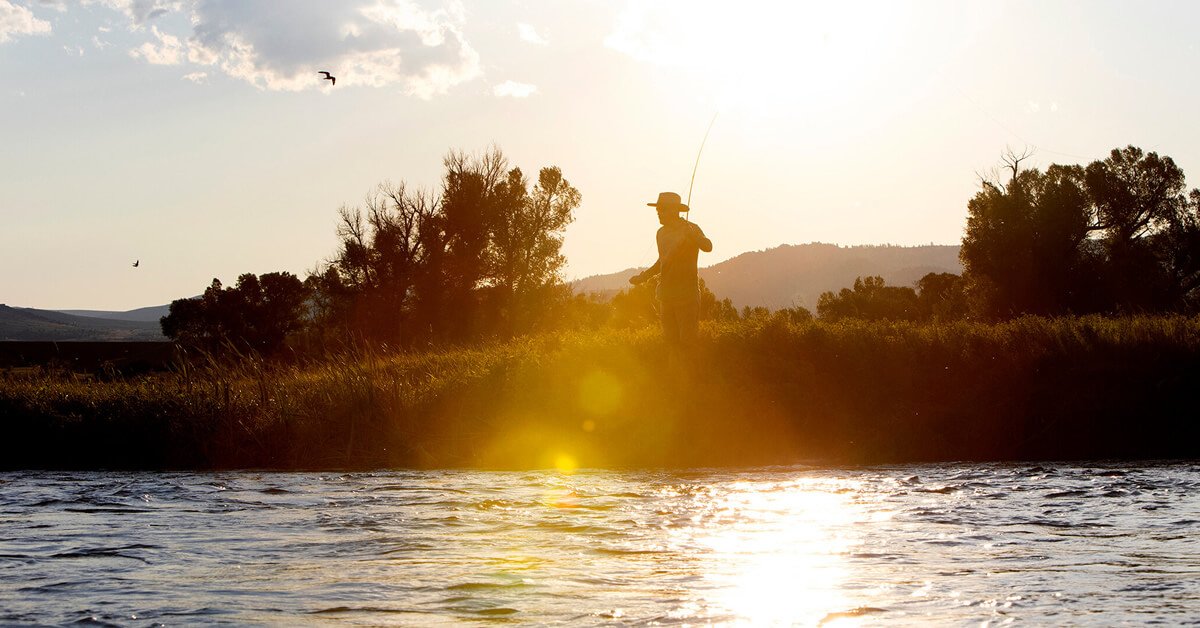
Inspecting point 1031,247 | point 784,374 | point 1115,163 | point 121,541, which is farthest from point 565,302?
point 121,541

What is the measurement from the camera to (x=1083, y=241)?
5525 cm

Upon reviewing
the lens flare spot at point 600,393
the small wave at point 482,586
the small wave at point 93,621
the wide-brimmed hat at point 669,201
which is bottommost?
the small wave at point 482,586

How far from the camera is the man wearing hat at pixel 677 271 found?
55.3ft

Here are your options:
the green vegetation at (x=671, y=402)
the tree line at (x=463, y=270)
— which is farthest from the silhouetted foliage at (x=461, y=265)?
the green vegetation at (x=671, y=402)

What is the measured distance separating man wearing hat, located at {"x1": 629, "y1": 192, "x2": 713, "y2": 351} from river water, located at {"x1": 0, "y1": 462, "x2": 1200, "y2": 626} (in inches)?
188

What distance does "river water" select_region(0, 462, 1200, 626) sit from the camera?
5727 millimetres

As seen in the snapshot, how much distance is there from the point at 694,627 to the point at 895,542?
3.03 metres

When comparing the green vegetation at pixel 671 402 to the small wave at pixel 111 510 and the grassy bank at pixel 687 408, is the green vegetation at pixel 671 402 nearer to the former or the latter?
the grassy bank at pixel 687 408

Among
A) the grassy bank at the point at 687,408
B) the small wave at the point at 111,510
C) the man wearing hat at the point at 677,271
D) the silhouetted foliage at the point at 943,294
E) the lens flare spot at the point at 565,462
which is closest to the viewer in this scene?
the small wave at the point at 111,510

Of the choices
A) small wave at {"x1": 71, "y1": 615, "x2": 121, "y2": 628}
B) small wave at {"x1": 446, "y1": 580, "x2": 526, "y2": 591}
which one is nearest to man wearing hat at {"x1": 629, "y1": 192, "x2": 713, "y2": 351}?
small wave at {"x1": 446, "y1": 580, "x2": 526, "y2": 591}

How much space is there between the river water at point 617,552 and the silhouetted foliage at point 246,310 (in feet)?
182

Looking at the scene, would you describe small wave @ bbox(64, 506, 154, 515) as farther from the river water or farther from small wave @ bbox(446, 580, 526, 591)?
small wave @ bbox(446, 580, 526, 591)

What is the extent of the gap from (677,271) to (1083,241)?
43.8 metres

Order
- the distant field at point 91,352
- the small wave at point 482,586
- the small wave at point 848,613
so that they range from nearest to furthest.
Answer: the small wave at point 848,613, the small wave at point 482,586, the distant field at point 91,352
